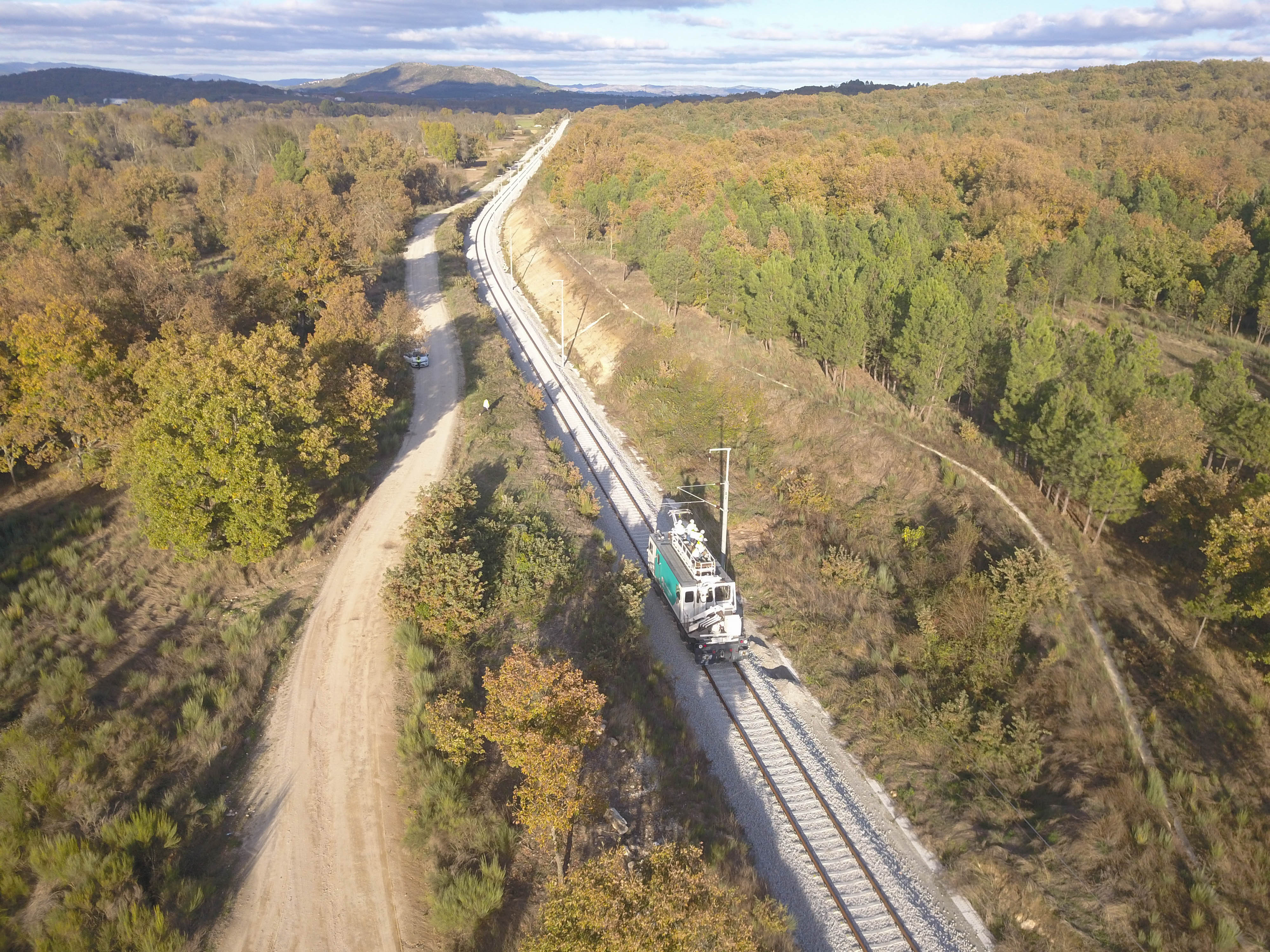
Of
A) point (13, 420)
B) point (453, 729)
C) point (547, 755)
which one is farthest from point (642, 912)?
point (13, 420)

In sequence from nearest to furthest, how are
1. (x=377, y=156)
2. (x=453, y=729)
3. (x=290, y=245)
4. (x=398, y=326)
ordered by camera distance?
(x=453, y=729) → (x=398, y=326) → (x=290, y=245) → (x=377, y=156)

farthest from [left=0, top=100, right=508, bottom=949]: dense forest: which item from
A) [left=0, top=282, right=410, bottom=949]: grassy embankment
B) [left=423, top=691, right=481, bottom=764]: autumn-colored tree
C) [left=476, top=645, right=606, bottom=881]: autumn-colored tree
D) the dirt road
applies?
[left=476, top=645, right=606, bottom=881]: autumn-colored tree

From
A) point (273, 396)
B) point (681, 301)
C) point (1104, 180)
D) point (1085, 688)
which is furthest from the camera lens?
point (1104, 180)

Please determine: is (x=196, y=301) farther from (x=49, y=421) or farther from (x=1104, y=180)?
(x=1104, y=180)

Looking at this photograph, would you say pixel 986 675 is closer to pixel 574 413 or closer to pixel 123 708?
pixel 123 708

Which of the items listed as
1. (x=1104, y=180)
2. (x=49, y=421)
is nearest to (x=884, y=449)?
(x=49, y=421)

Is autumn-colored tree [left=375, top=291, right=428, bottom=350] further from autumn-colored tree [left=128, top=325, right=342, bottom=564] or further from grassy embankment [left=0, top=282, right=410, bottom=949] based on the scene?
grassy embankment [left=0, top=282, right=410, bottom=949]
